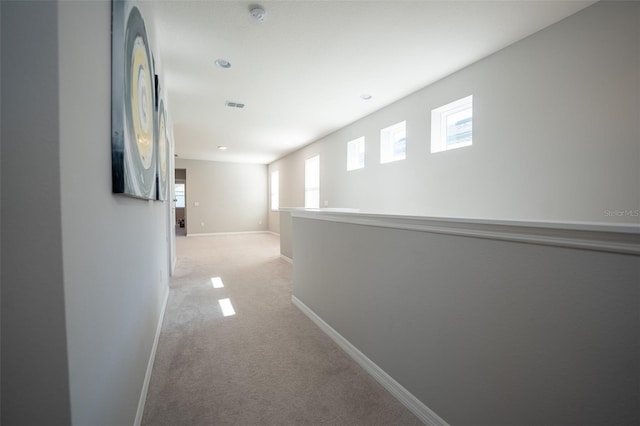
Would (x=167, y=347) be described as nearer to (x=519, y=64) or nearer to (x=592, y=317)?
(x=592, y=317)

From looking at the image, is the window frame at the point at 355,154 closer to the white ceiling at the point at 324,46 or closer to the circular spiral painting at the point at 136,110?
the white ceiling at the point at 324,46

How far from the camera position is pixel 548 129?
7.69ft

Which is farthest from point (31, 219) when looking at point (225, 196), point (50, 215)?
point (225, 196)

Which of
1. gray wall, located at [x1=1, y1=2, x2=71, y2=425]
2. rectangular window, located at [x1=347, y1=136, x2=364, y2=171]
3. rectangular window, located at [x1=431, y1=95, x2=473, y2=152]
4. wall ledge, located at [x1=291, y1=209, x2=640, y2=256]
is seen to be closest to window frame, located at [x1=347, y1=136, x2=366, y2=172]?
rectangular window, located at [x1=347, y1=136, x2=364, y2=171]

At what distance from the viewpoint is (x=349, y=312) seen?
1982 mm

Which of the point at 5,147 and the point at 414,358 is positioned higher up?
the point at 5,147

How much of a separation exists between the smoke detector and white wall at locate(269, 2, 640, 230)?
225 cm

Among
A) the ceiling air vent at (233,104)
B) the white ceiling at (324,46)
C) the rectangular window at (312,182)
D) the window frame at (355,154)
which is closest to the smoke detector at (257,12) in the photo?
the white ceiling at (324,46)

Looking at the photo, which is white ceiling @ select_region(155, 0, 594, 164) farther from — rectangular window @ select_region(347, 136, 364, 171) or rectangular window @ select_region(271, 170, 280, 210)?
rectangular window @ select_region(271, 170, 280, 210)

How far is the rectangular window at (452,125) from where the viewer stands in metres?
3.13

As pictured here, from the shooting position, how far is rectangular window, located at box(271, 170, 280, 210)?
9105mm

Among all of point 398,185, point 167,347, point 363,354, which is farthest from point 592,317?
point 398,185

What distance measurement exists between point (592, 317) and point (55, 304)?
1445mm

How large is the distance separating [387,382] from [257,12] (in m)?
2.78
